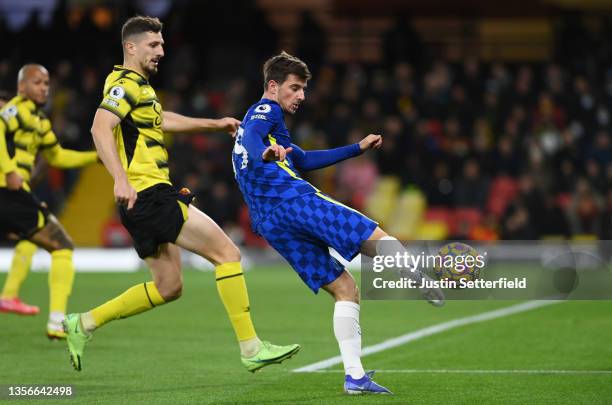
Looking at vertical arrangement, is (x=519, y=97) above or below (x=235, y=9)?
below

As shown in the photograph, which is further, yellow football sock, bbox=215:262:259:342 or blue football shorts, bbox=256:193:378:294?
yellow football sock, bbox=215:262:259:342

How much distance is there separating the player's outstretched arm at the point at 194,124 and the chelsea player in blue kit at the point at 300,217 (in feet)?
2.14

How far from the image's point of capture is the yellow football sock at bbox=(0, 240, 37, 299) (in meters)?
11.7

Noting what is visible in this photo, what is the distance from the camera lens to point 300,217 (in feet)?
23.3

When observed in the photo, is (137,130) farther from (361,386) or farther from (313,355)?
(313,355)

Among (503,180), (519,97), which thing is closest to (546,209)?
(503,180)

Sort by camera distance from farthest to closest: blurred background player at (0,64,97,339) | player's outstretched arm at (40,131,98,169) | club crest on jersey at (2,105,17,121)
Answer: club crest on jersey at (2,105,17,121) < player's outstretched arm at (40,131,98,169) < blurred background player at (0,64,97,339)

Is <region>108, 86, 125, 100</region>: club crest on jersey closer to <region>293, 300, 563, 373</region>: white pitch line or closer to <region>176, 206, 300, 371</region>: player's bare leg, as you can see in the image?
<region>176, 206, 300, 371</region>: player's bare leg

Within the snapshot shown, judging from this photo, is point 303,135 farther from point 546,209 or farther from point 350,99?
point 546,209

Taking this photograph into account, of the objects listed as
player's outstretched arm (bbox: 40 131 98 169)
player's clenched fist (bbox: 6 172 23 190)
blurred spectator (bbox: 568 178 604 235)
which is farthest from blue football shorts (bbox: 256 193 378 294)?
blurred spectator (bbox: 568 178 604 235)

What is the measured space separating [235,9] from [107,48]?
8.46ft

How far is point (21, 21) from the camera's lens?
25.3 meters

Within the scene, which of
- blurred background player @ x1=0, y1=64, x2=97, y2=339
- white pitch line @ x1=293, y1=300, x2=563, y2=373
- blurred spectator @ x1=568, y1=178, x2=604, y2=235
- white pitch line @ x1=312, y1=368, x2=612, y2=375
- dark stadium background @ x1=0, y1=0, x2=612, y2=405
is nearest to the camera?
white pitch line @ x1=312, y1=368, x2=612, y2=375

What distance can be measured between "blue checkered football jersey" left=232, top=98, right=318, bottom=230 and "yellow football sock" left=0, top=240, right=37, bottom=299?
197 inches
